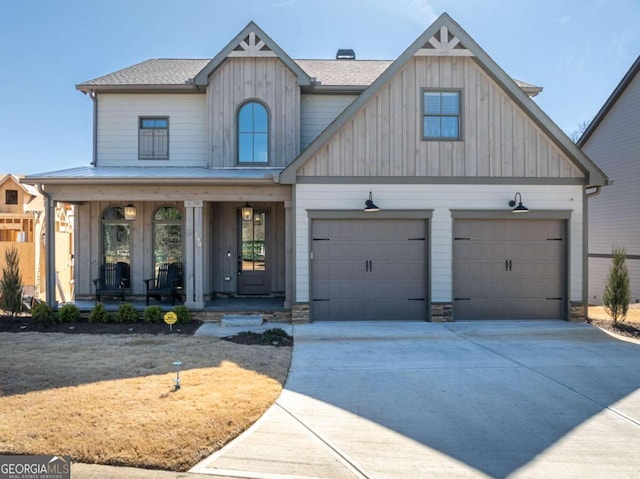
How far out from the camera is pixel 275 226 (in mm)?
11398

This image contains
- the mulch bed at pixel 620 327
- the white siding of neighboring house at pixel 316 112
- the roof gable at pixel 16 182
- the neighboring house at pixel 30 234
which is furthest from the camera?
the roof gable at pixel 16 182

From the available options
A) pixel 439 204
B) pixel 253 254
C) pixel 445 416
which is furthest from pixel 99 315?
pixel 439 204

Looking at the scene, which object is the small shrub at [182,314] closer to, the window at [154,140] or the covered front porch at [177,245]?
the covered front porch at [177,245]

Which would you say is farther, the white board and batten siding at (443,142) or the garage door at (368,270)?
the garage door at (368,270)

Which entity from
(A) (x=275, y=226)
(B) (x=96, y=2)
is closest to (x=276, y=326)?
(A) (x=275, y=226)

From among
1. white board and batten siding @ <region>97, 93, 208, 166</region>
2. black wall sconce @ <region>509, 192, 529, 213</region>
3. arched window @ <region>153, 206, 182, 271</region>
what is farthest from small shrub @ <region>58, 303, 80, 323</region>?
black wall sconce @ <region>509, 192, 529, 213</region>

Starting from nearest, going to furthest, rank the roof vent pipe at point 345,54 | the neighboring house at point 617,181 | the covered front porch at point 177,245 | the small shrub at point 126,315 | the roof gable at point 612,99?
the small shrub at point 126,315
the covered front porch at point 177,245
the roof gable at point 612,99
the neighboring house at point 617,181
the roof vent pipe at point 345,54

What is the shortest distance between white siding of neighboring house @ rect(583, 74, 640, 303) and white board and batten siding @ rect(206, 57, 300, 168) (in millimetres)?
12522

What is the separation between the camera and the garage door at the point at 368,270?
9406 mm

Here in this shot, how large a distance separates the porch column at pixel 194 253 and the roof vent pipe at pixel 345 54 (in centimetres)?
906

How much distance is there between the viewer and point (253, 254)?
1144 centimetres

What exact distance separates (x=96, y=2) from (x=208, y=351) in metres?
11.1

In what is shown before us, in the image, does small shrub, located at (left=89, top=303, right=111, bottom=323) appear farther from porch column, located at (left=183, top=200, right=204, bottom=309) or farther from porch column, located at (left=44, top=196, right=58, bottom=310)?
porch column, located at (left=183, top=200, right=204, bottom=309)

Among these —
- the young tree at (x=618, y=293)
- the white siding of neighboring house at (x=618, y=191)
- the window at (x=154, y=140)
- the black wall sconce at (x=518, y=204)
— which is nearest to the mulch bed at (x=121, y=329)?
the window at (x=154, y=140)
